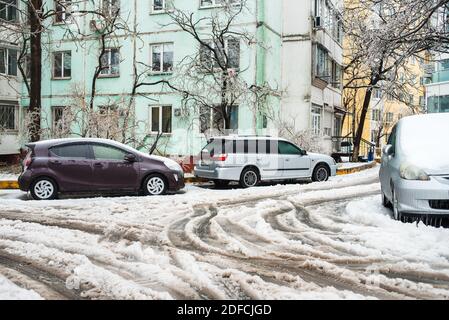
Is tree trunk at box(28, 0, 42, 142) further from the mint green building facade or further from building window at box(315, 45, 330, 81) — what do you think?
building window at box(315, 45, 330, 81)

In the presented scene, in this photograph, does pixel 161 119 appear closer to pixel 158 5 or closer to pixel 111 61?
pixel 111 61

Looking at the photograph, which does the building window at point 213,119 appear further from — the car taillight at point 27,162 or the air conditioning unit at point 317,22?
the car taillight at point 27,162

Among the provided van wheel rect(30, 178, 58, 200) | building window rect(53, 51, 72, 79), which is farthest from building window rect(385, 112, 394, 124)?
van wheel rect(30, 178, 58, 200)

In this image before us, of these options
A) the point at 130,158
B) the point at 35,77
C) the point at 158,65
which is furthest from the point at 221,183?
the point at 158,65

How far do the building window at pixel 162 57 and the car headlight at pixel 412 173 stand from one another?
58.1 ft

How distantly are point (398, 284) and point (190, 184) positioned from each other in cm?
1116

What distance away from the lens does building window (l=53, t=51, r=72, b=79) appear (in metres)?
26.3

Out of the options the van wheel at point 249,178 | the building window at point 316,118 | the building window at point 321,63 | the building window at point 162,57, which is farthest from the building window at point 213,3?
the van wheel at point 249,178

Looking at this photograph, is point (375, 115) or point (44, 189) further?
point (375, 115)

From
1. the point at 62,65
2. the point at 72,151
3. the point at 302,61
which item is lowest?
the point at 72,151

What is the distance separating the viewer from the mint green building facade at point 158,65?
22.3m

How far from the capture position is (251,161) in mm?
14617

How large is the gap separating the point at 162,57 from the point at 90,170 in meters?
13.6

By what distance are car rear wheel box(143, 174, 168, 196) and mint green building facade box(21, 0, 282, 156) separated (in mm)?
9289
